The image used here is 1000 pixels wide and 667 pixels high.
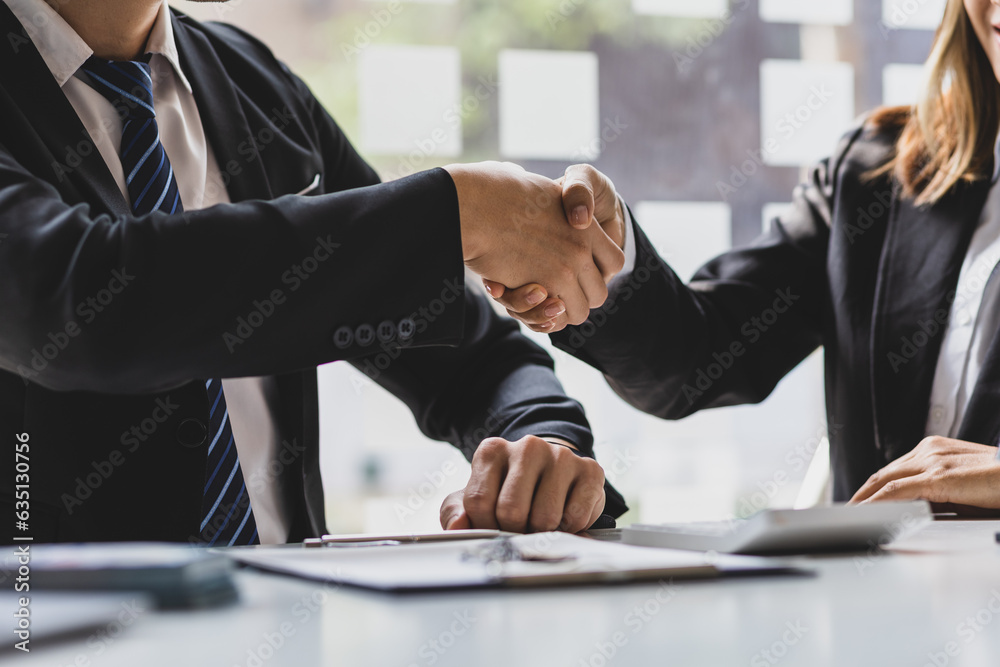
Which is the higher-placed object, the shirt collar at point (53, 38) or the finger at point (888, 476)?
the shirt collar at point (53, 38)

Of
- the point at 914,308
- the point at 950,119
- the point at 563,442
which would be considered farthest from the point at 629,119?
the point at 563,442

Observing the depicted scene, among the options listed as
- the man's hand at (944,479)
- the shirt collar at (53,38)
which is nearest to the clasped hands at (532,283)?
the man's hand at (944,479)

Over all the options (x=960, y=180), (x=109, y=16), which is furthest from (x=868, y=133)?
(x=109, y=16)

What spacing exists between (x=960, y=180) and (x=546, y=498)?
102cm

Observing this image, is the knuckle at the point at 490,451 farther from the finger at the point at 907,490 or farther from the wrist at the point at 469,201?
the finger at the point at 907,490

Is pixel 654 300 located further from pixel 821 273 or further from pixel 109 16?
pixel 109 16

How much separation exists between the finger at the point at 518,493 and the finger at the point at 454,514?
0.04 meters

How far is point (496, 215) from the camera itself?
89 centimetres

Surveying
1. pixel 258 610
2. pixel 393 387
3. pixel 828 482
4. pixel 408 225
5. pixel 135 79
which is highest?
pixel 135 79

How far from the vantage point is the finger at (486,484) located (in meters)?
0.84

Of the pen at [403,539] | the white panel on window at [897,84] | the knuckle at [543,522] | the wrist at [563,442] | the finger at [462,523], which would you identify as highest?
the white panel on window at [897,84]

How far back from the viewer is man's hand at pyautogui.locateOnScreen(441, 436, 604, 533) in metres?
0.82

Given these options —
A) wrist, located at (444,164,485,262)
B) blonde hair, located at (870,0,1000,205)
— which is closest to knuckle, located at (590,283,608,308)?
wrist, located at (444,164,485,262)

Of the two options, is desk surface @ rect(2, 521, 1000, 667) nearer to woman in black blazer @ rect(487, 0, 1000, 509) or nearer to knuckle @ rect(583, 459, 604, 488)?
knuckle @ rect(583, 459, 604, 488)
